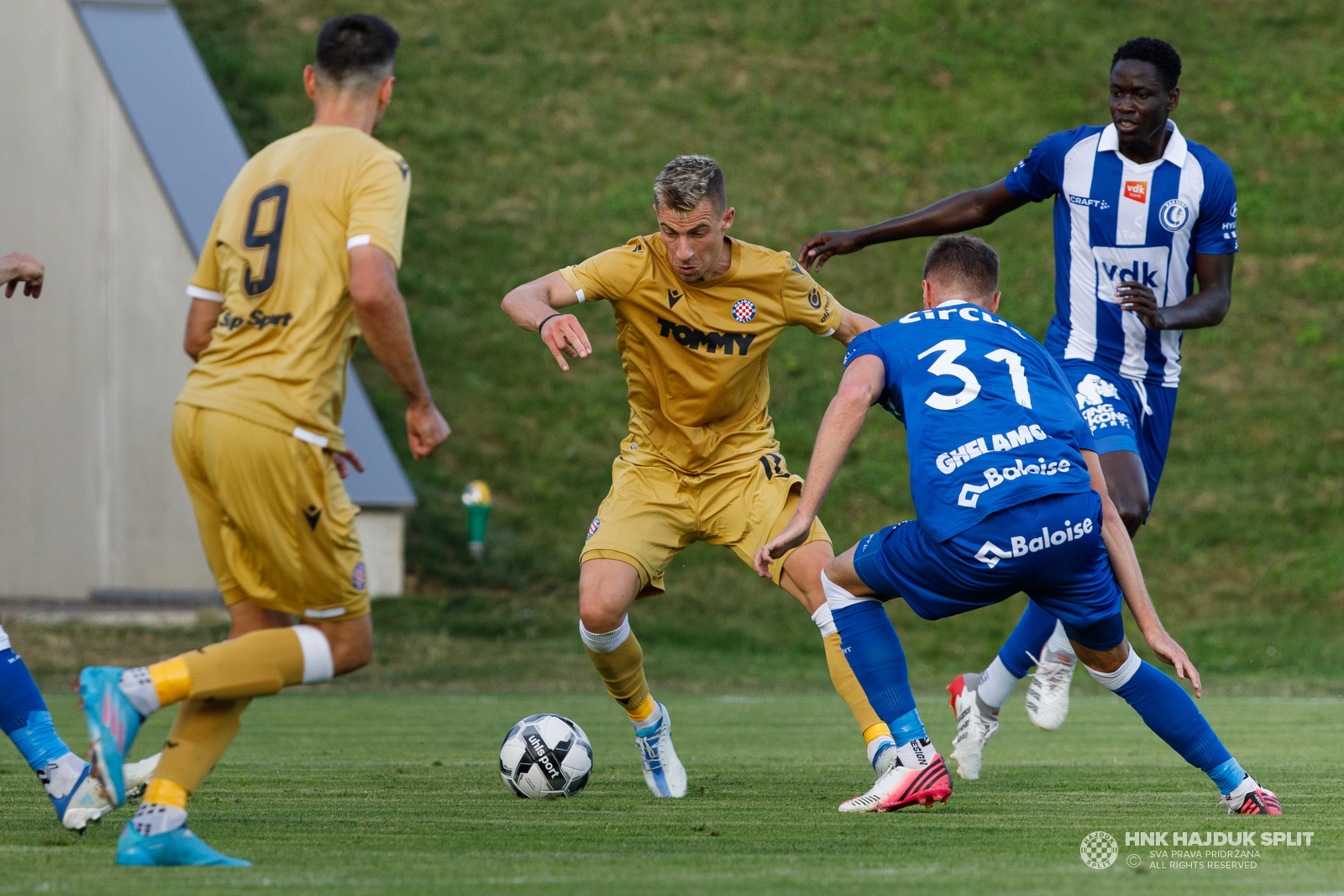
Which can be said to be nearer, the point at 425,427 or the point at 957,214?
the point at 425,427

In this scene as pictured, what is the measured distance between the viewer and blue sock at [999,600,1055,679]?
6.54 meters

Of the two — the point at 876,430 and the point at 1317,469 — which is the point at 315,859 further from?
the point at 1317,469

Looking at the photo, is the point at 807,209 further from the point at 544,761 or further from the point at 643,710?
the point at 544,761

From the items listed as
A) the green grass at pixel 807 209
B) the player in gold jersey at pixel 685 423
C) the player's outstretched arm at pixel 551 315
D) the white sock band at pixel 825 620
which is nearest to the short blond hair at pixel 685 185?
the player in gold jersey at pixel 685 423

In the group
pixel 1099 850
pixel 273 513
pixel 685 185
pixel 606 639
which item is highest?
pixel 685 185

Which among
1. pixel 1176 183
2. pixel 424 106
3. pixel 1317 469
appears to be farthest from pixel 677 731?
pixel 424 106

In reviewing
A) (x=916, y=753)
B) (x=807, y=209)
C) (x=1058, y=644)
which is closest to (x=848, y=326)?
(x=1058, y=644)

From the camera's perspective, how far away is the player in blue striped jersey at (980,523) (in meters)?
4.74

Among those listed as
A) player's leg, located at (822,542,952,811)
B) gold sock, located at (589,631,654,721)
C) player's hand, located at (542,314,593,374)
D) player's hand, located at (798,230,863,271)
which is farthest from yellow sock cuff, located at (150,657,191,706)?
player's hand, located at (798,230,863,271)

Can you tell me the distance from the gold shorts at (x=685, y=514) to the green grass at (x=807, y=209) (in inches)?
333

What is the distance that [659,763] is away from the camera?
588 cm

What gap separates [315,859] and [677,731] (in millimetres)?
5024

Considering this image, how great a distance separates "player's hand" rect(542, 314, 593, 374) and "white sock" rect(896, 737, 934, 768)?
178 centimetres

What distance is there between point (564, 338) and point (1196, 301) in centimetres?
301
